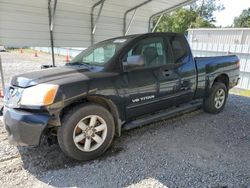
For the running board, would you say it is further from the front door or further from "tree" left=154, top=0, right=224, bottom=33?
"tree" left=154, top=0, right=224, bottom=33

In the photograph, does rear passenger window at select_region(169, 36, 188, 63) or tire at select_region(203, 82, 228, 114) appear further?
tire at select_region(203, 82, 228, 114)

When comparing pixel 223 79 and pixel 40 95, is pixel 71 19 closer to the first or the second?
pixel 40 95

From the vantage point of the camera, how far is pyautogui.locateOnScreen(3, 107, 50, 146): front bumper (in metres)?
2.69

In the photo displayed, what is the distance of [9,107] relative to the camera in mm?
2928

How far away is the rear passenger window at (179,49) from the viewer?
4090 mm

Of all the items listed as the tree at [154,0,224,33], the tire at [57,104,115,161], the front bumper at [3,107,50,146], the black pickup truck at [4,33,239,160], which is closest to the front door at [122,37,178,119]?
the black pickup truck at [4,33,239,160]

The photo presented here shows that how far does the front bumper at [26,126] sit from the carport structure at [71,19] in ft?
10.8

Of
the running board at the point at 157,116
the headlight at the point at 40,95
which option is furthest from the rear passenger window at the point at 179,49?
the headlight at the point at 40,95

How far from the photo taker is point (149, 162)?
307cm

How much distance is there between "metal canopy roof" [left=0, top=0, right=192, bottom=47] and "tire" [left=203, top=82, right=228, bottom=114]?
3.71m

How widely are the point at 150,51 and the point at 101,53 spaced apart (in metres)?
0.88

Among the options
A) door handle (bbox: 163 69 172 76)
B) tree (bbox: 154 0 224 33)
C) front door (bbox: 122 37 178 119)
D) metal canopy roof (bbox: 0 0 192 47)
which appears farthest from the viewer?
tree (bbox: 154 0 224 33)

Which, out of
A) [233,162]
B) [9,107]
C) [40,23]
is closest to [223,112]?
[233,162]

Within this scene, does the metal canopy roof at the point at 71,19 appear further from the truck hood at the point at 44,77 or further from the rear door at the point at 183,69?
the rear door at the point at 183,69
